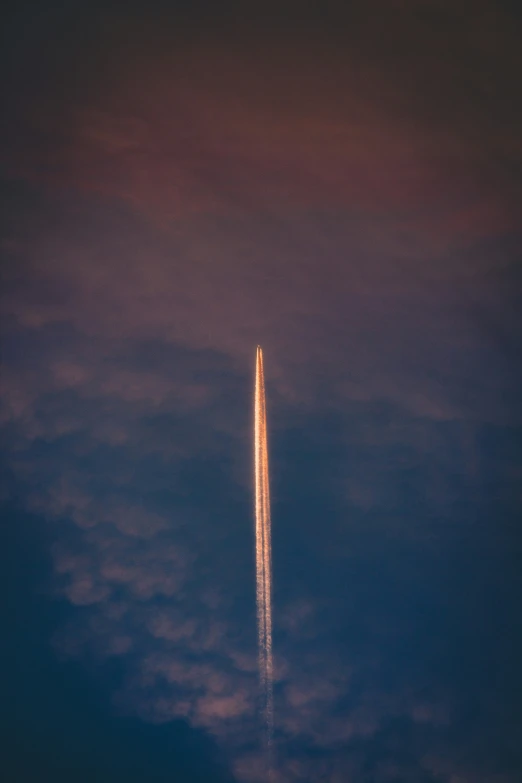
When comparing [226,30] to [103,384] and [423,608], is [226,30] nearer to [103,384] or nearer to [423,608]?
[103,384]

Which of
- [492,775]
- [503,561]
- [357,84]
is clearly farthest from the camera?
[357,84]

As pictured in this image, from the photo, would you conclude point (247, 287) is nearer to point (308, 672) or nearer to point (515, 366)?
point (515, 366)

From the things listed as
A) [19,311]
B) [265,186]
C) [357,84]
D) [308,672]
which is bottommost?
[308,672]

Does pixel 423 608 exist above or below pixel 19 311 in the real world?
below

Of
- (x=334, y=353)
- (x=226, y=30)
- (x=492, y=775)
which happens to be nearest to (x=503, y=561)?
(x=492, y=775)

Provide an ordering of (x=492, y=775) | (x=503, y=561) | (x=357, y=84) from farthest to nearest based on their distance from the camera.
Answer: (x=357, y=84), (x=503, y=561), (x=492, y=775)

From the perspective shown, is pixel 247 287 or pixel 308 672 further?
pixel 247 287

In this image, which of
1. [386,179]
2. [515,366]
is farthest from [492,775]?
[386,179]
